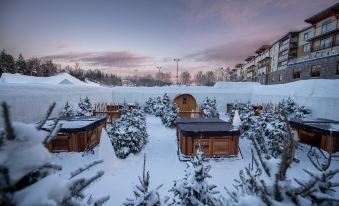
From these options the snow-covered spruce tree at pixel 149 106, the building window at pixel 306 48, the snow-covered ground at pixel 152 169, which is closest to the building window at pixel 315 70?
the building window at pixel 306 48

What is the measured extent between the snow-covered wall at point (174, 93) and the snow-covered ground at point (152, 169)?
4.55 metres

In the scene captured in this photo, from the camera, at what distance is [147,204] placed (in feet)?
9.61

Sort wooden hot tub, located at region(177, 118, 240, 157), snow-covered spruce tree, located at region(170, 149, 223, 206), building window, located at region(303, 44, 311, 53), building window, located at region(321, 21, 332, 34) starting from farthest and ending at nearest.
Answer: building window, located at region(303, 44, 311, 53) → building window, located at region(321, 21, 332, 34) → wooden hot tub, located at region(177, 118, 240, 157) → snow-covered spruce tree, located at region(170, 149, 223, 206)

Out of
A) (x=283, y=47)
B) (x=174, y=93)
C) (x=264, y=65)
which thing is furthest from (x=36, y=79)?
(x=264, y=65)

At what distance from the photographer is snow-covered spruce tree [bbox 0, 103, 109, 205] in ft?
3.89

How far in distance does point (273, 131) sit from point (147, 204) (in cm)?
861

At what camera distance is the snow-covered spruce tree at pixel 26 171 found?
1.19 meters

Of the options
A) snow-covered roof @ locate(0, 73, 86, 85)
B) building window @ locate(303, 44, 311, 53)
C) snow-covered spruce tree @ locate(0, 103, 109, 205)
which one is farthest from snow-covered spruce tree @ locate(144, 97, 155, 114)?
building window @ locate(303, 44, 311, 53)

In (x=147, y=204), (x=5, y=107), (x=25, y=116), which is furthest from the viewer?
(x=25, y=116)

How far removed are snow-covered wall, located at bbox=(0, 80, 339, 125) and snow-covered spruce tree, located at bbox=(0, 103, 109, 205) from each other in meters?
1.76

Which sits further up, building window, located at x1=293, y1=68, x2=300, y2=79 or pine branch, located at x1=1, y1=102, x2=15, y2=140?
building window, located at x1=293, y1=68, x2=300, y2=79

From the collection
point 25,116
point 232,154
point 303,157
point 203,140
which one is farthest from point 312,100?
point 25,116

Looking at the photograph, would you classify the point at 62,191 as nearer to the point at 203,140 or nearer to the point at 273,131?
the point at 203,140

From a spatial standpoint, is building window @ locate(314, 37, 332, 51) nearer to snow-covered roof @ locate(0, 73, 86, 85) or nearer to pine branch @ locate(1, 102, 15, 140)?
pine branch @ locate(1, 102, 15, 140)
